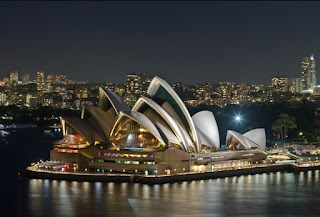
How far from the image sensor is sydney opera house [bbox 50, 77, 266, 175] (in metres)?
39.0

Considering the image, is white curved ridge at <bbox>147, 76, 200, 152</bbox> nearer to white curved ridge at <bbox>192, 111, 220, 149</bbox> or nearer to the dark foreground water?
white curved ridge at <bbox>192, 111, 220, 149</bbox>

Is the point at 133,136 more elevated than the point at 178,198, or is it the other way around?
the point at 133,136

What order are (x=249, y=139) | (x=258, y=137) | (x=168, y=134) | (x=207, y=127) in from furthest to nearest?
(x=258, y=137) → (x=249, y=139) → (x=207, y=127) → (x=168, y=134)

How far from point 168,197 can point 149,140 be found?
710 centimetres

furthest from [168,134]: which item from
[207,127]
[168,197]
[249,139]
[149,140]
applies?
[249,139]

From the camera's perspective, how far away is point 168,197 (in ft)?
109

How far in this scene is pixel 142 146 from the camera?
39.3 meters

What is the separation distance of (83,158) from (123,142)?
3.12 metres

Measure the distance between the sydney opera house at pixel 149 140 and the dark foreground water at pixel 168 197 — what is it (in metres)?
2.09

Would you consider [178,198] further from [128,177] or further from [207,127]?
[207,127]

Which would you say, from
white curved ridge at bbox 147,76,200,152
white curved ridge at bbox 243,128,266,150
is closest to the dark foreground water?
white curved ridge at bbox 147,76,200,152

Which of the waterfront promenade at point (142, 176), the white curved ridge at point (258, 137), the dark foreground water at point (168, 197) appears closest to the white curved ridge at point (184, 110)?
the waterfront promenade at point (142, 176)

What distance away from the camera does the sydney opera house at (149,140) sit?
3903 centimetres

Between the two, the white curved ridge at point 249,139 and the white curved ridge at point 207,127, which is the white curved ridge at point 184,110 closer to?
the white curved ridge at point 207,127
